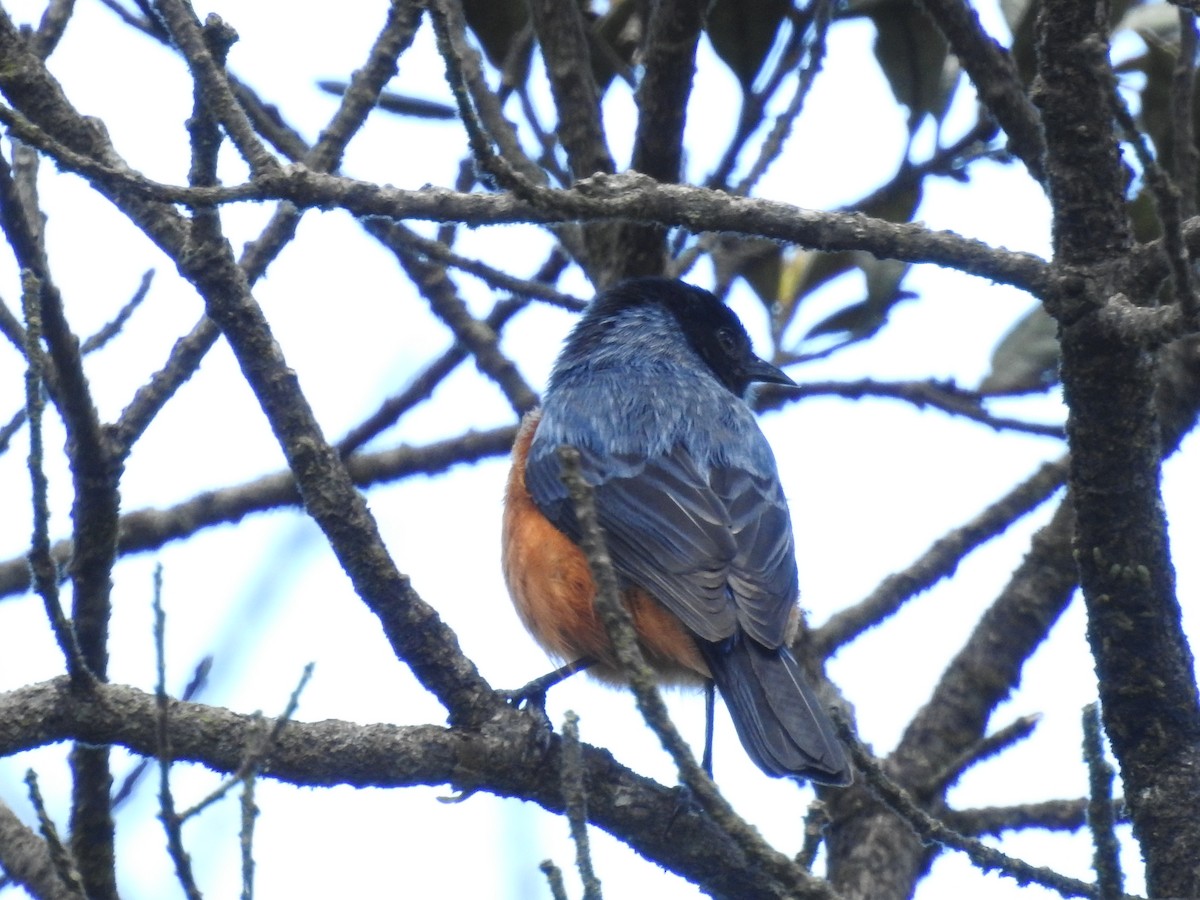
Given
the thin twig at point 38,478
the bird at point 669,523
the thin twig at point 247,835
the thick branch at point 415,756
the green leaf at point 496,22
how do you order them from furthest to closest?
1. the green leaf at point 496,22
2. the bird at point 669,523
3. the thick branch at point 415,756
4. the thin twig at point 38,478
5. the thin twig at point 247,835

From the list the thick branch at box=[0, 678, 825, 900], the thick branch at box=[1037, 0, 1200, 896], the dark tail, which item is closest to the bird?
the dark tail

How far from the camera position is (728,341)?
6.54 metres

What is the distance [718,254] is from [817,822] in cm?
382

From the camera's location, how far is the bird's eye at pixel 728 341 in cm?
651

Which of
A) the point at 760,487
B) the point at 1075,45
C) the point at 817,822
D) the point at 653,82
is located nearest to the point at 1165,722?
the point at 817,822

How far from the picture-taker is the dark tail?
396cm

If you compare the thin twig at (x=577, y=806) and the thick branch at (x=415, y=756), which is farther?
the thick branch at (x=415, y=756)

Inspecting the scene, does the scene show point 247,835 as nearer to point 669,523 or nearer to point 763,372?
point 669,523

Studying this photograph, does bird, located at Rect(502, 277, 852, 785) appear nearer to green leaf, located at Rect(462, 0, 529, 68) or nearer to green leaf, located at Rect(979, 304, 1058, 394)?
green leaf, located at Rect(979, 304, 1058, 394)

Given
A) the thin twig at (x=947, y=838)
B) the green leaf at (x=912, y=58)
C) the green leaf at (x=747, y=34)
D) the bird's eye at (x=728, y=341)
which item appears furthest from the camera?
the bird's eye at (x=728, y=341)

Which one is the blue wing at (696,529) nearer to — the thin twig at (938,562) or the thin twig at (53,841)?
the thin twig at (938,562)

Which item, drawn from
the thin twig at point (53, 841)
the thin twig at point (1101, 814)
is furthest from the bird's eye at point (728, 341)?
the thin twig at point (53, 841)

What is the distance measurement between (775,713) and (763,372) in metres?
2.50

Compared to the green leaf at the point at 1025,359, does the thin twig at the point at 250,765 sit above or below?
below
